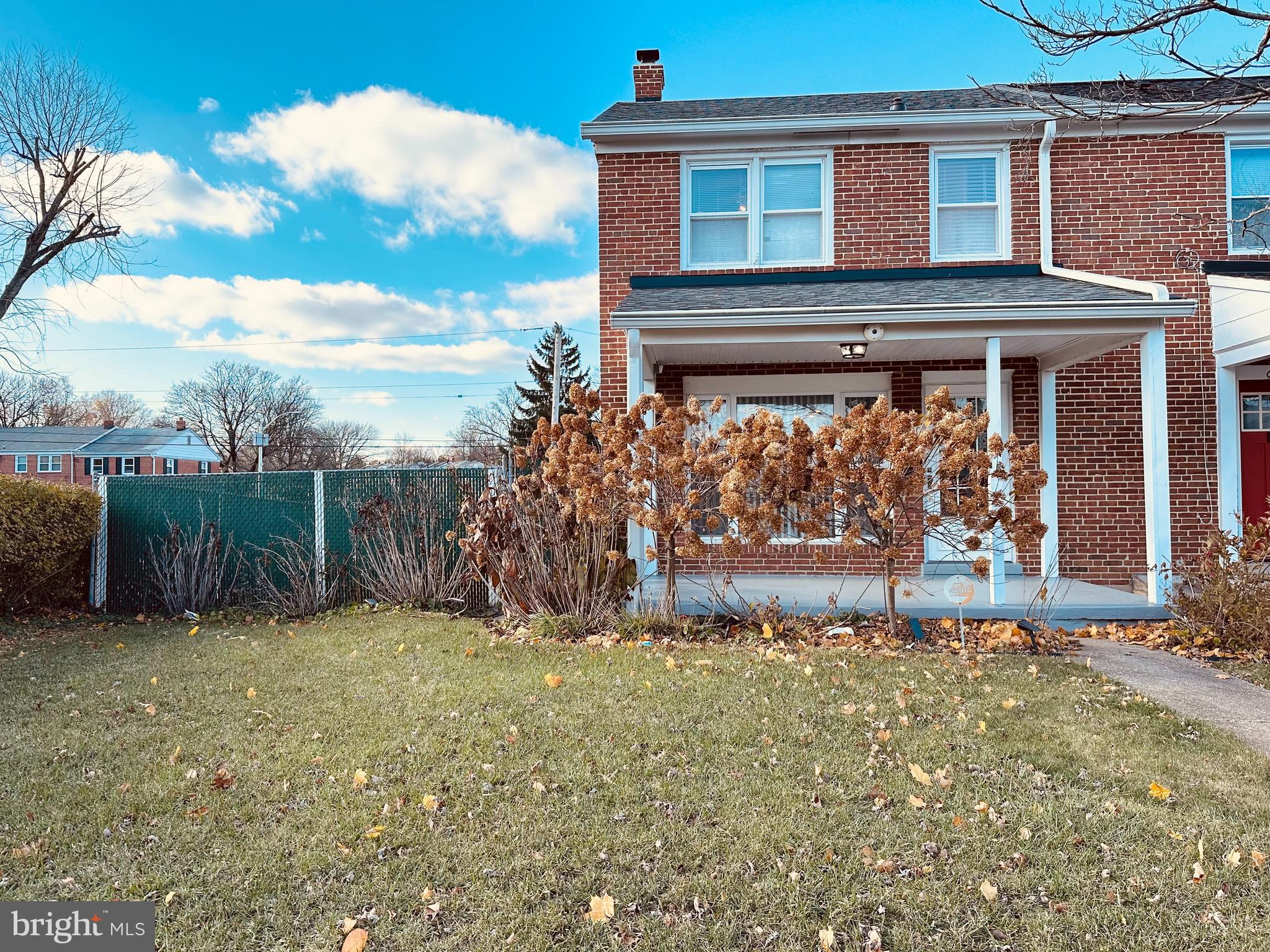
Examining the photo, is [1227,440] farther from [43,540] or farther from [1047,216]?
[43,540]

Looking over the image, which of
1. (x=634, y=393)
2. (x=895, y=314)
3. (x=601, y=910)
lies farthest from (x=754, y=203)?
(x=601, y=910)

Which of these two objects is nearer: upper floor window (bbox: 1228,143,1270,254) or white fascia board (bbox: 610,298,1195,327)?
white fascia board (bbox: 610,298,1195,327)

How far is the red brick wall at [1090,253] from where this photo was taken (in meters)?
8.85

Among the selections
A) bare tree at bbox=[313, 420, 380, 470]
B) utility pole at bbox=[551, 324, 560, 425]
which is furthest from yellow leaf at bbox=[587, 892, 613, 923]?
bare tree at bbox=[313, 420, 380, 470]

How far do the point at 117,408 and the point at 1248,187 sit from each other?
68.4m

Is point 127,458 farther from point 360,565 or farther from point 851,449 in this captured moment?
point 851,449

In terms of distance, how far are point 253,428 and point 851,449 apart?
49.3 m

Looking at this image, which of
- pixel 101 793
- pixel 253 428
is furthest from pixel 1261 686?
pixel 253 428

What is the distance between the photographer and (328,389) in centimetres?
4897

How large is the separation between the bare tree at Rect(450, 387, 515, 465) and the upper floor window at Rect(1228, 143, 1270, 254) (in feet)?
136

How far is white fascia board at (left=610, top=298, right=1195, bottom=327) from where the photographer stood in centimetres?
694

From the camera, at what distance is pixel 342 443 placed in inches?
2004

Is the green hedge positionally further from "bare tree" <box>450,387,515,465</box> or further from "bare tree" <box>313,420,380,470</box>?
"bare tree" <box>313,420,380,470</box>

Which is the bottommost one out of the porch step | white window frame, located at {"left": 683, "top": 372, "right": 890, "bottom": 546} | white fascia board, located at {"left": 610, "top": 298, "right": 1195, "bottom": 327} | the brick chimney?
the porch step
